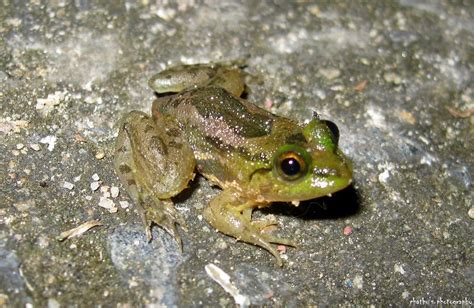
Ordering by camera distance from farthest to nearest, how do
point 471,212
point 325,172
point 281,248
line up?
point 471,212, point 281,248, point 325,172

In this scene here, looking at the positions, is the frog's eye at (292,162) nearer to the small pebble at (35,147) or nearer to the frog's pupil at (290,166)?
the frog's pupil at (290,166)

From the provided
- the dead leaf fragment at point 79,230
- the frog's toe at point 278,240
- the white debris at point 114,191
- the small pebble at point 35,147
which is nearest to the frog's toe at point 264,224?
the frog's toe at point 278,240

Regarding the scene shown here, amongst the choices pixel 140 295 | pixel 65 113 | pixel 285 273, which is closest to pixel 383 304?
pixel 285 273


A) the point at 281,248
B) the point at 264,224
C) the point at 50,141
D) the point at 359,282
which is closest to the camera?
the point at 359,282

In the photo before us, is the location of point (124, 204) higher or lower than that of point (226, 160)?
lower

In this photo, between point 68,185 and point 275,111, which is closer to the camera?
point 68,185

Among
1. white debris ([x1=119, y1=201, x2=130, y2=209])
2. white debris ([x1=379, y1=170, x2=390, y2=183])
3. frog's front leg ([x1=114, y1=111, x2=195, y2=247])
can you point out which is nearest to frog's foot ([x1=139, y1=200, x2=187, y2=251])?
frog's front leg ([x1=114, y1=111, x2=195, y2=247])

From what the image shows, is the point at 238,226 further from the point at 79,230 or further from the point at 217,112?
the point at 79,230

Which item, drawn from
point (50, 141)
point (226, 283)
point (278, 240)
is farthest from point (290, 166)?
point (50, 141)

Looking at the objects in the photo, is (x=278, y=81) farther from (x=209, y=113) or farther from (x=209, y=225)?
(x=209, y=225)
